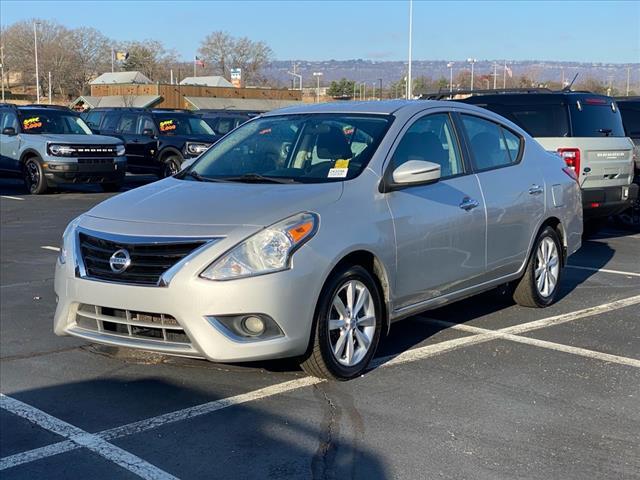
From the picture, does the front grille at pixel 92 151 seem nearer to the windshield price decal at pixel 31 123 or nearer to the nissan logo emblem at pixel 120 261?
the windshield price decal at pixel 31 123

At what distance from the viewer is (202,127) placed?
21.0 meters

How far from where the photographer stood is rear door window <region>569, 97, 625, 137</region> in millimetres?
9875

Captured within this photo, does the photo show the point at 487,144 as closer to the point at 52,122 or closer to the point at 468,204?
the point at 468,204

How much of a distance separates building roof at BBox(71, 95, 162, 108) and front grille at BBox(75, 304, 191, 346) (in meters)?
46.1

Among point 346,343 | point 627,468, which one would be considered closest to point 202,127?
point 346,343

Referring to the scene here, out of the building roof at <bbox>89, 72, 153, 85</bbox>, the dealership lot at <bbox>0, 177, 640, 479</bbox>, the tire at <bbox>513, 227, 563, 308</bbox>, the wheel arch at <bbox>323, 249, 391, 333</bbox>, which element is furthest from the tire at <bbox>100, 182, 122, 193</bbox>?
the building roof at <bbox>89, 72, 153, 85</bbox>

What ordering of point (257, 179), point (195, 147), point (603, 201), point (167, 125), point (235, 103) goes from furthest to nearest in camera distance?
1. point (235, 103)
2. point (167, 125)
3. point (195, 147)
4. point (603, 201)
5. point (257, 179)

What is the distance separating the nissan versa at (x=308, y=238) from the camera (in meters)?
4.48

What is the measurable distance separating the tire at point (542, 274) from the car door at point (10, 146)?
43.7 feet

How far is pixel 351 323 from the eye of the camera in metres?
4.96

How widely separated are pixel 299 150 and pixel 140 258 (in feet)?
5.13

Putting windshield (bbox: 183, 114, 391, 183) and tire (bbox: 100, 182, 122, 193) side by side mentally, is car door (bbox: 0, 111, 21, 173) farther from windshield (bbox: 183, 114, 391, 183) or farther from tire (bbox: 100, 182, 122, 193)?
windshield (bbox: 183, 114, 391, 183)

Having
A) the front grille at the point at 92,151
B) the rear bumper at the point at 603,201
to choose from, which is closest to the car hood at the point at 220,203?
the rear bumper at the point at 603,201

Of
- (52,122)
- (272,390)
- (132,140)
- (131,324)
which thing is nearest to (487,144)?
(272,390)
